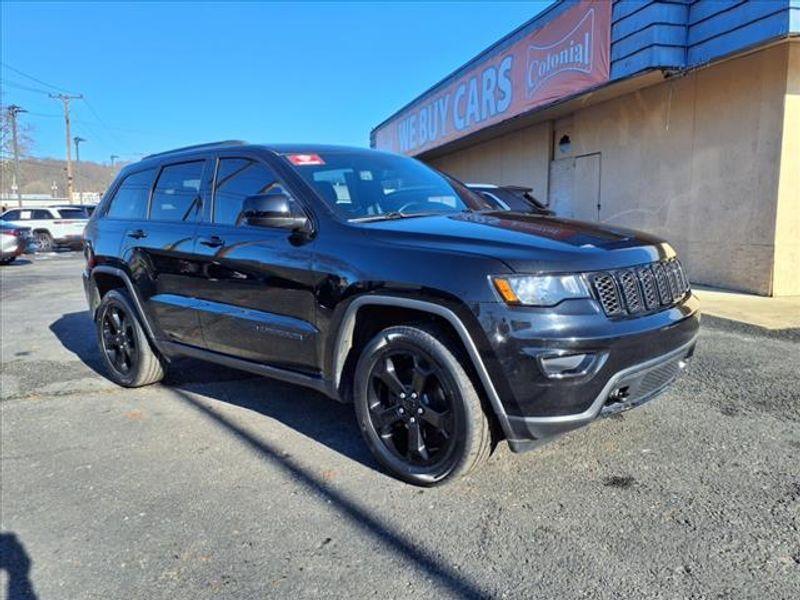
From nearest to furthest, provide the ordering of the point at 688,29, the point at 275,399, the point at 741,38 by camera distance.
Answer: the point at 275,399 < the point at 741,38 < the point at 688,29

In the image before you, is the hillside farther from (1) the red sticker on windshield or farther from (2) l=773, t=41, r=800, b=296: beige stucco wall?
(1) the red sticker on windshield

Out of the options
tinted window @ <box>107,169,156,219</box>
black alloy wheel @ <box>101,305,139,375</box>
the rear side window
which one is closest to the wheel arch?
black alloy wheel @ <box>101,305,139,375</box>

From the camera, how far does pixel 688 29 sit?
28.5ft

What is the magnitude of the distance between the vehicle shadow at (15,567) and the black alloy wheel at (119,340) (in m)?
2.25

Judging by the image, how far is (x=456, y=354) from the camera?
2992mm

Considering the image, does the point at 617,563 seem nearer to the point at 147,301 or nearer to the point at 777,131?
the point at 147,301

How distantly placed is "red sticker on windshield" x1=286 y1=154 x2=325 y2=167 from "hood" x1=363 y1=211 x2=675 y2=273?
2.50 feet

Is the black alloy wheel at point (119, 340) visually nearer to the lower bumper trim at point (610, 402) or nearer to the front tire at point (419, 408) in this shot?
the front tire at point (419, 408)

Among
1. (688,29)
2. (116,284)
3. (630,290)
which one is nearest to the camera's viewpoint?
(630,290)

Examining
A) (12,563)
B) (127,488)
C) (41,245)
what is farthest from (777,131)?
(41,245)

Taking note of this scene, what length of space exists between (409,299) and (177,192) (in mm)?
2469

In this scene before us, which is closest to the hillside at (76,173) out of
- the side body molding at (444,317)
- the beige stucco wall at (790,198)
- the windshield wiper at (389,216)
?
the beige stucco wall at (790,198)

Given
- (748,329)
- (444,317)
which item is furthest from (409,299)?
(748,329)

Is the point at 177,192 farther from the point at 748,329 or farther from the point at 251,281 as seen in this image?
the point at 748,329
